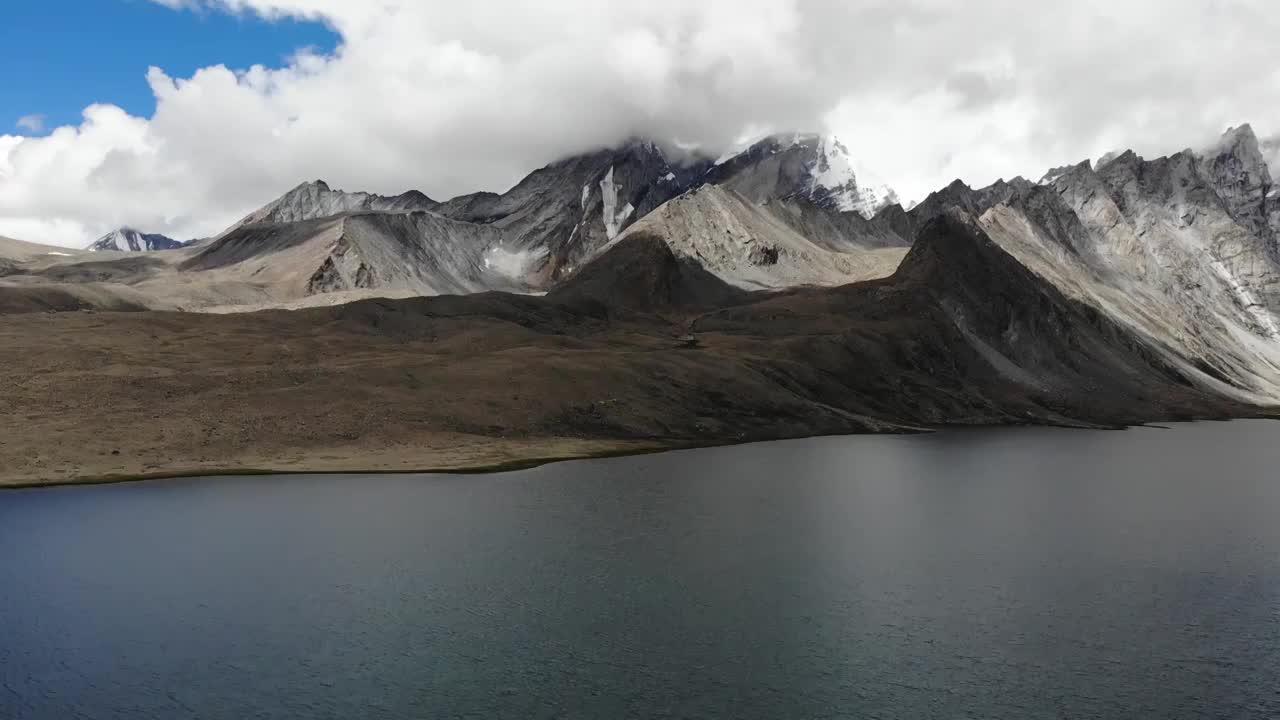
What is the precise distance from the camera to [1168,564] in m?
64.2

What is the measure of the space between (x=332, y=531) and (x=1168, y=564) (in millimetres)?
56147

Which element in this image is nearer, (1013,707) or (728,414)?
(1013,707)

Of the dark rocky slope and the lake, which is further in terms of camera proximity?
the dark rocky slope

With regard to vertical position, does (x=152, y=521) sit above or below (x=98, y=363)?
below

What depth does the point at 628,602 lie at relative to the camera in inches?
2110

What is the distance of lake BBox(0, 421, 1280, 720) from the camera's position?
132 ft

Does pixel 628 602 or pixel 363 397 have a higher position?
pixel 363 397

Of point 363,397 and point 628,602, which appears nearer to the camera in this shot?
point 628,602

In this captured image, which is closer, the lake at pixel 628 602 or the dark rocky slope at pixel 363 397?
A: the lake at pixel 628 602

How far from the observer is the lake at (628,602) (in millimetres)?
40219

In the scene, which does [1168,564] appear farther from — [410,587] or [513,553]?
[410,587]

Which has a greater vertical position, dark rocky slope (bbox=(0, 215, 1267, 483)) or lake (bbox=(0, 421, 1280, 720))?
dark rocky slope (bbox=(0, 215, 1267, 483))

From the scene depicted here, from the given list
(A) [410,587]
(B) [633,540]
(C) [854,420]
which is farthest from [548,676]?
(C) [854,420]

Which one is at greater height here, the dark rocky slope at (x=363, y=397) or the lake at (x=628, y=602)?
the dark rocky slope at (x=363, y=397)
